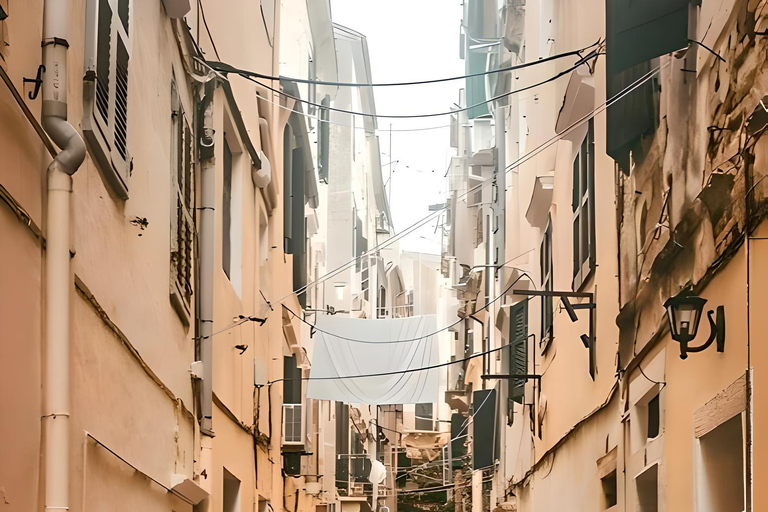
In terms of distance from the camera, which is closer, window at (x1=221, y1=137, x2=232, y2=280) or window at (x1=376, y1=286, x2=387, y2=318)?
window at (x1=221, y1=137, x2=232, y2=280)

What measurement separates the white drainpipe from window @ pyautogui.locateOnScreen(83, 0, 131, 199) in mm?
922

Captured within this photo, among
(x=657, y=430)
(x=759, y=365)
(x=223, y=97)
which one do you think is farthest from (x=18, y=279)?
(x=223, y=97)

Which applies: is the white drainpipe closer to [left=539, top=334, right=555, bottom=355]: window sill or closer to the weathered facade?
the weathered facade

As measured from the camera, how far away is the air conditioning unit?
1844 centimetres

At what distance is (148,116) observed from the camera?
316 inches

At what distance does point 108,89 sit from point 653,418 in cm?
498

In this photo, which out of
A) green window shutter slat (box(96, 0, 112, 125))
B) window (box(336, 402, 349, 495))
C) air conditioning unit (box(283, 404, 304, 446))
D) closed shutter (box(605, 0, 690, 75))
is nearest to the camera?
green window shutter slat (box(96, 0, 112, 125))

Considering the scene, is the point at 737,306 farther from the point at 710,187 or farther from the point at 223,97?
the point at 223,97

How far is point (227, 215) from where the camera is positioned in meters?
12.8

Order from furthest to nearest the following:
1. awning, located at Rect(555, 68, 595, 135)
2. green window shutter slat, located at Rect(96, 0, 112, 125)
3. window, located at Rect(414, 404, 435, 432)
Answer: window, located at Rect(414, 404, 435, 432) → awning, located at Rect(555, 68, 595, 135) → green window shutter slat, located at Rect(96, 0, 112, 125)

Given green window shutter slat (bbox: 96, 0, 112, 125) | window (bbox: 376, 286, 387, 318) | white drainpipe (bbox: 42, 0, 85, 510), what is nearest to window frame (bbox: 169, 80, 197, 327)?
green window shutter slat (bbox: 96, 0, 112, 125)

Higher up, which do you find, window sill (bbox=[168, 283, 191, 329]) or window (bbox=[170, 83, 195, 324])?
window (bbox=[170, 83, 195, 324])

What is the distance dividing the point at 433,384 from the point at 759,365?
1471cm

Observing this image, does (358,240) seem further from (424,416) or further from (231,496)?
(231,496)
